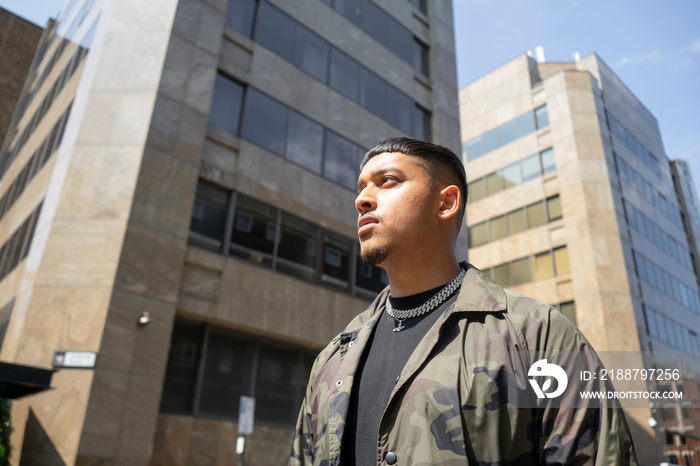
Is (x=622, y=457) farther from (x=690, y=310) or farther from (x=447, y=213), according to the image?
(x=690, y=310)

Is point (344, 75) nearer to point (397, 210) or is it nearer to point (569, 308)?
point (397, 210)

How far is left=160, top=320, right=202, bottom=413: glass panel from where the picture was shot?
38.4 ft

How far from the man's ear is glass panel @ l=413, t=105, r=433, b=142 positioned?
18.2 m

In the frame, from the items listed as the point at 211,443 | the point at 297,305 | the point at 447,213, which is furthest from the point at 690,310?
the point at 447,213

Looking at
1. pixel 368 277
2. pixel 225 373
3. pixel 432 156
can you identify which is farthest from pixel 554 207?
pixel 432 156

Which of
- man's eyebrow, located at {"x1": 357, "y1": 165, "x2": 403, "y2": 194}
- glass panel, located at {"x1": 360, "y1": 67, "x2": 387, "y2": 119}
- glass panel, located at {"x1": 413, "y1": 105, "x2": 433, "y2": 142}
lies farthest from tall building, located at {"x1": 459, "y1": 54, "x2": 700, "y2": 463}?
man's eyebrow, located at {"x1": 357, "y1": 165, "x2": 403, "y2": 194}

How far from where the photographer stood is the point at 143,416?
1060 cm

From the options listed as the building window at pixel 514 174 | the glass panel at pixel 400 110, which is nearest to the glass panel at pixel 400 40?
the glass panel at pixel 400 110

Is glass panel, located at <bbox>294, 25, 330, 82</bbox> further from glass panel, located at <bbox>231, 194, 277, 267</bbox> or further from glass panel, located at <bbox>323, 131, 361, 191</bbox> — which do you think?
glass panel, located at <bbox>231, 194, 277, 267</bbox>

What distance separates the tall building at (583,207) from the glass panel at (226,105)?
75.8ft

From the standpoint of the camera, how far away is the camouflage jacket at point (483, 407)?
169 cm

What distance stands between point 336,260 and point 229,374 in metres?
4.93

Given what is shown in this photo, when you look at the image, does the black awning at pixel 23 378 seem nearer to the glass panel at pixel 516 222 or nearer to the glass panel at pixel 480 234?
the glass panel at pixel 516 222

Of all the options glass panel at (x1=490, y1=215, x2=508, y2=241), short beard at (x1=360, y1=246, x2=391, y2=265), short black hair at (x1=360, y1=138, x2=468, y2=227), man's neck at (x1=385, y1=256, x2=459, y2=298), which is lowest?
man's neck at (x1=385, y1=256, x2=459, y2=298)
